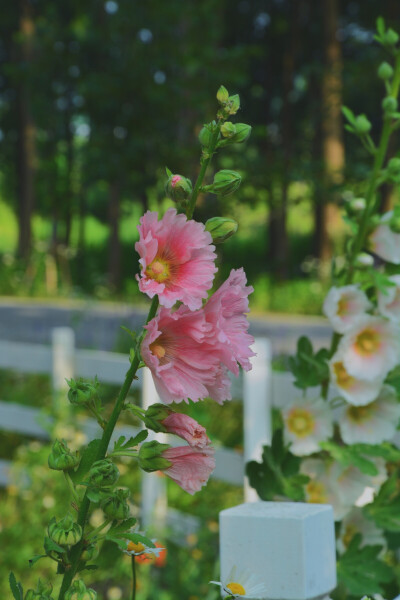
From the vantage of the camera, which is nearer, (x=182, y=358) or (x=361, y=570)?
(x=182, y=358)

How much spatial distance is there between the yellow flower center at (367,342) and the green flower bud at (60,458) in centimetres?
100

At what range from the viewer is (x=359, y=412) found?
5.85 feet

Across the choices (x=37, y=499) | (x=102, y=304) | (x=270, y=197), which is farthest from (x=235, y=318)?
(x=102, y=304)

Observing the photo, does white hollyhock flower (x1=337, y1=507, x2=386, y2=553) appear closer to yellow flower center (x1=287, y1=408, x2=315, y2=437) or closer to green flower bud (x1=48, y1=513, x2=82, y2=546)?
yellow flower center (x1=287, y1=408, x2=315, y2=437)

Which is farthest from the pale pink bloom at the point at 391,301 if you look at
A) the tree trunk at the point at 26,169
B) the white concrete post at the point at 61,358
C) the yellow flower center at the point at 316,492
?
the tree trunk at the point at 26,169

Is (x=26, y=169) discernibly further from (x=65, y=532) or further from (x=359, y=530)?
(x=65, y=532)

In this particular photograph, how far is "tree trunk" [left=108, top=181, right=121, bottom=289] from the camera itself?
19.3 m

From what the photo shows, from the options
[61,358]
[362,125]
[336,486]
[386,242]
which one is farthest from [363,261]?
[61,358]

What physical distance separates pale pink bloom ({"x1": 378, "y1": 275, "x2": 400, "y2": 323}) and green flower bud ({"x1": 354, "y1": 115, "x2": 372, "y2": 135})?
0.30 meters

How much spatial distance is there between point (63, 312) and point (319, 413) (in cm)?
1432

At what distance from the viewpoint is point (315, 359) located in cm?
174

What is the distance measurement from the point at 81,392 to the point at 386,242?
107cm

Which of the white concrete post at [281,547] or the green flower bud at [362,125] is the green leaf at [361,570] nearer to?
the white concrete post at [281,547]

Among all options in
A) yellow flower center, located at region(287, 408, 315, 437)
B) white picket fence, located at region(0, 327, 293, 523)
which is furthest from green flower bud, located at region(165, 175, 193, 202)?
white picket fence, located at region(0, 327, 293, 523)
